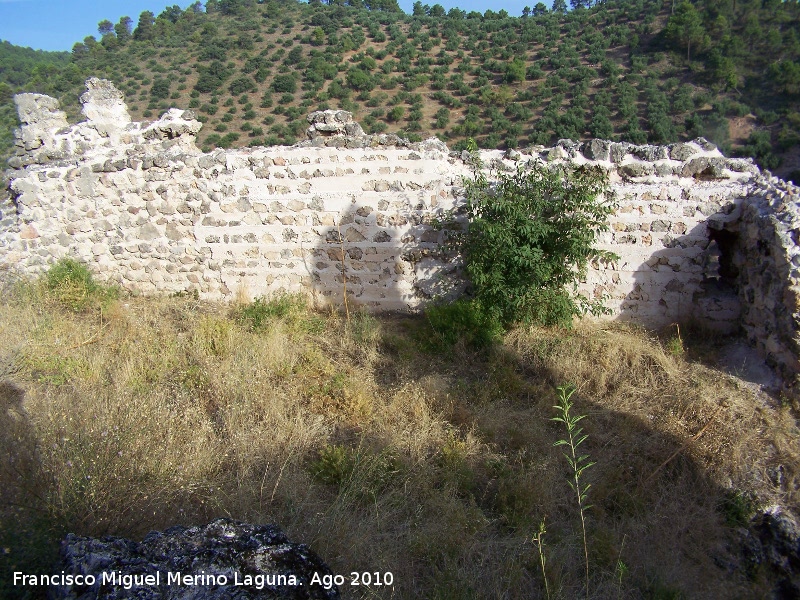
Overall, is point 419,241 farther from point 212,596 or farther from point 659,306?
point 212,596

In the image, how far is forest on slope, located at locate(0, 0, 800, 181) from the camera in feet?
70.5

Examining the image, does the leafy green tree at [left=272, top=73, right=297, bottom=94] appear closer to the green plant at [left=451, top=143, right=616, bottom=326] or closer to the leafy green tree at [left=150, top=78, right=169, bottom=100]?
the leafy green tree at [left=150, top=78, right=169, bottom=100]

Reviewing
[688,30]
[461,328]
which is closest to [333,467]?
[461,328]

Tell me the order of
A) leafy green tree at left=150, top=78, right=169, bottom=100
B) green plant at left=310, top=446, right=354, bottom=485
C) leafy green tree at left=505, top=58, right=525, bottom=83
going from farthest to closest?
leafy green tree at left=150, top=78, right=169, bottom=100, leafy green tree at left=505, top=58, right=525, bottom=83, green plant at left=310, top=446, right=354, bottom=485

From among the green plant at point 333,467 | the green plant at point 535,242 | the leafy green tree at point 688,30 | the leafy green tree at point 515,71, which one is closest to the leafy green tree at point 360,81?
the leafy green tree at point 515,71

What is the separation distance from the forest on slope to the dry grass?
16.8 metres

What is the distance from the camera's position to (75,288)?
6.34m

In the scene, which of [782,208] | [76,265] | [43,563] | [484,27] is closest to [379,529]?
[43,563]

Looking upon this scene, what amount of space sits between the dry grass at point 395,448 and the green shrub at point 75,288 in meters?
0.52

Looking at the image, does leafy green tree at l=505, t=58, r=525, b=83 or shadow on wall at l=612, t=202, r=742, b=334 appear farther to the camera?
leafy green tree at l=505, t=58, r=525, b=83

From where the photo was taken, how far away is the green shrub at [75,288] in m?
6.23

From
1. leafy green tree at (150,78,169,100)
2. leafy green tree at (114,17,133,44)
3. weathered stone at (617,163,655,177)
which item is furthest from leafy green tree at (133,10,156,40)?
weathered stone at (617,163,655,177)

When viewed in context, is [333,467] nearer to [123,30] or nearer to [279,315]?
[279,315]

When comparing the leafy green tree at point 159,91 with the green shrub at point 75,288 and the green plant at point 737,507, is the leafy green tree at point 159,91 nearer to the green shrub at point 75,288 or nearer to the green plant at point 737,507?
the green shrub at point 75,288
